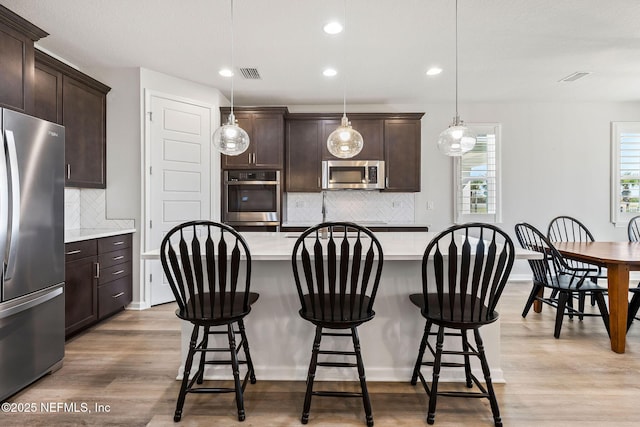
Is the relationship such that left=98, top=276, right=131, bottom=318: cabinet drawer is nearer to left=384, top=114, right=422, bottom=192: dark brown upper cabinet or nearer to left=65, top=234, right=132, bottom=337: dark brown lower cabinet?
left=65, top=234, right=132, bottom=337: dark brown lower cabinet

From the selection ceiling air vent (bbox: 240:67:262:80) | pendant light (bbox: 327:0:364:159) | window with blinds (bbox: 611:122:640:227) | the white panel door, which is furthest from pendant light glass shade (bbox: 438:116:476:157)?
window with blinds (bbox: 611:122:640:227)

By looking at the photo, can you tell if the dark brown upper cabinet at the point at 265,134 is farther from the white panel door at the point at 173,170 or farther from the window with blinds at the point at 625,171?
the window with blinds at the point at 625,171

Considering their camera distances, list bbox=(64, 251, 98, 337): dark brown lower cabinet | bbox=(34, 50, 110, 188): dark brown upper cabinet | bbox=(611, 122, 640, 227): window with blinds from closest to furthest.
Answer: bbox=(64, 251, 98, 337): dark brown lower cabinet
bbox=(34, 50, 110, 188): dark brown upper cabinet
bbox=(611, 122, 640, 227): window with blinds

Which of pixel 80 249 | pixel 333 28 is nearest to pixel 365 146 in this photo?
pixel 333 28

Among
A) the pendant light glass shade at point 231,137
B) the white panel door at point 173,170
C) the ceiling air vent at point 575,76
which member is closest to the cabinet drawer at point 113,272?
the white panel door at point 173,170

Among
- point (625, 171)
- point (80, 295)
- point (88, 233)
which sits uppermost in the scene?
point (625, 171)

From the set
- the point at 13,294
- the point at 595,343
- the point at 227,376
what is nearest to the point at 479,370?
the point at 595,343

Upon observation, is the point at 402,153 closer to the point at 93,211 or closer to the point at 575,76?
the point at 575,76

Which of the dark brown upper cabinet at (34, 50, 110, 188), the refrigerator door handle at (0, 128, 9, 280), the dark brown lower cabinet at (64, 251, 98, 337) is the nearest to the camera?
the refrigerator door handle at (0, 128, 9, 280)

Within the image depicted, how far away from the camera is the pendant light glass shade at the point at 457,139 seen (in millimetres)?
2529

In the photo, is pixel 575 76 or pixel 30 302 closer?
pixel 30 302

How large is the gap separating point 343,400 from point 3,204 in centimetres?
212

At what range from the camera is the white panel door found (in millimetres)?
3719

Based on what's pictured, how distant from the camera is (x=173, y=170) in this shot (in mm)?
3871
